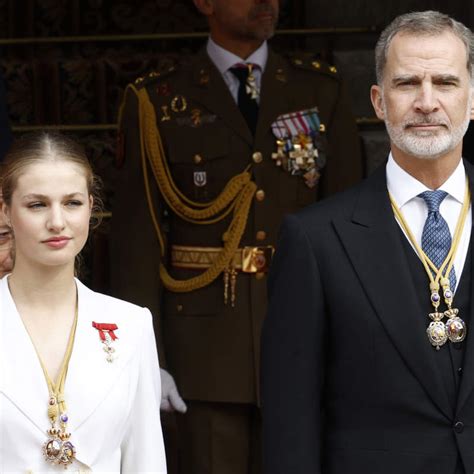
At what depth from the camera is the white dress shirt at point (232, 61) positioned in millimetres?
4871

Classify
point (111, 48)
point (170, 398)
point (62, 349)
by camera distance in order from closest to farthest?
point (62, 349)
point (170, 398)
point (111, 48)

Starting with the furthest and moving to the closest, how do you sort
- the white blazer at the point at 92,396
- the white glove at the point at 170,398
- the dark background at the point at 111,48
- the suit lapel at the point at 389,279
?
1. the dark background at the point at 111,48
2. the white glove at the point at 170,398
3. the suit lapel at the point at 389,279
4. the white blazer at the point at 92,396

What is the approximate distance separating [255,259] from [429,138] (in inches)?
51.0

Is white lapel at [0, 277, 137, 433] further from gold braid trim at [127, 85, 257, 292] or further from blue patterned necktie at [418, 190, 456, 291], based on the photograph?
gold braid trim at [127, 85, 257, 292]

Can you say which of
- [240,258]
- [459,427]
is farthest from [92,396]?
[240,258]

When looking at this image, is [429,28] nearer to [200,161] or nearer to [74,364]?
[74,364]

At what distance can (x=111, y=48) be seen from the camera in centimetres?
626

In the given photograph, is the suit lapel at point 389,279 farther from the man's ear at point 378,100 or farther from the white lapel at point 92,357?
the white lapel at point 92,357

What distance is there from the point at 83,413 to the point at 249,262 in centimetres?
139

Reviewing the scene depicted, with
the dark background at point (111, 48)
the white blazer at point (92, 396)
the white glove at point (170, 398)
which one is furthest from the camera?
the dark background at point (111, 48)

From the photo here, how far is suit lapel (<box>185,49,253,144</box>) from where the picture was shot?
485 cm

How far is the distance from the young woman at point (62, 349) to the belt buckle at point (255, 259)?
1.16 metres

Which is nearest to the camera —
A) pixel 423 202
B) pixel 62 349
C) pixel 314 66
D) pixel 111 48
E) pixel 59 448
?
pixel 59 448

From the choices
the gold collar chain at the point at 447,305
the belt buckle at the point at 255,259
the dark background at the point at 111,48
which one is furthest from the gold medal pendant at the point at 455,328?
the dark background at the point at 111,48
